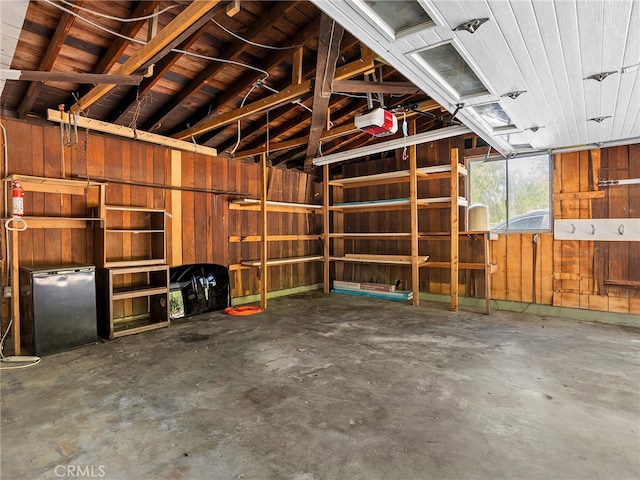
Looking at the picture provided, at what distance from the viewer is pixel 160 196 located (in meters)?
4.62

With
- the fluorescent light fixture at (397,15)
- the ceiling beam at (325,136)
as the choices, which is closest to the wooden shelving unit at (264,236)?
the ceiling beam at (325,136)

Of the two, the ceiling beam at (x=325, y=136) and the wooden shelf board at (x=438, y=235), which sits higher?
the ceiling beam at (x=325, y=136)

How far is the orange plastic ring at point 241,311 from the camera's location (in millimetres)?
4706

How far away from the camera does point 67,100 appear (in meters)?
3.62

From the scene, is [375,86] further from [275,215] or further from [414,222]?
[275,215]

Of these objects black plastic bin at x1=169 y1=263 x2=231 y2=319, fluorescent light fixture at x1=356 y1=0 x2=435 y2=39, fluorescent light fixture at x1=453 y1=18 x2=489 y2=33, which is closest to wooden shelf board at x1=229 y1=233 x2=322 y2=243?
black plastic bin at x1=169 y1=263 x2=231 y2=319

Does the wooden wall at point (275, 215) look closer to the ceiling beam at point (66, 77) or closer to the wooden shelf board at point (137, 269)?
the wooden shelf board at point (137, 269)

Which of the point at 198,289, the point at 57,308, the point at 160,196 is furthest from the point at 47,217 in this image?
the point at 198,289

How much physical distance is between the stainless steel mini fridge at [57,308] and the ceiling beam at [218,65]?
2071 millimetres

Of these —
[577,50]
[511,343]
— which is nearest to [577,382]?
[511,343]

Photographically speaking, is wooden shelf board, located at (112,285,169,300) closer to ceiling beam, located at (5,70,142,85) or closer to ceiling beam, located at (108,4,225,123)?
ceiling beam, located at (108,4,225,123)

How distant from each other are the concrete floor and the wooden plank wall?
4.34ft

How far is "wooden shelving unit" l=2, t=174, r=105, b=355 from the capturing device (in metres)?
3.16

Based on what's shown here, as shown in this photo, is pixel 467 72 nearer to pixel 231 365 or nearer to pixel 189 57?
pixel 189 57
